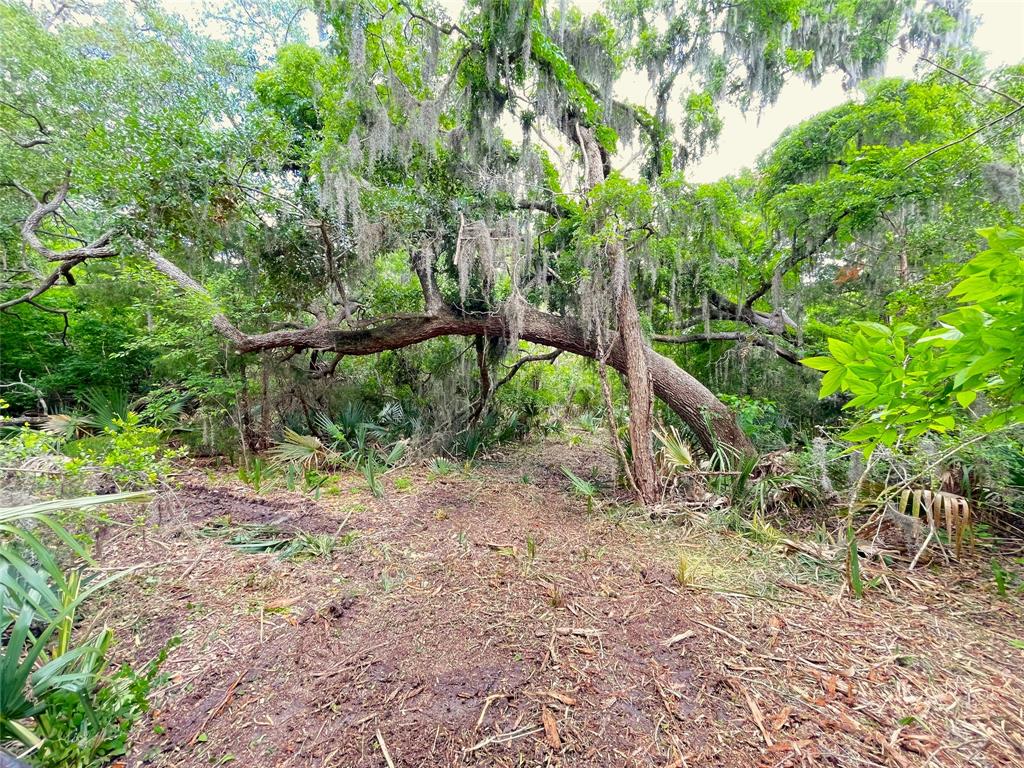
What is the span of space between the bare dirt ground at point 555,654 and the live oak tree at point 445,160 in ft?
6.09

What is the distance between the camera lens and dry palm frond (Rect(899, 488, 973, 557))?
2.74 meters

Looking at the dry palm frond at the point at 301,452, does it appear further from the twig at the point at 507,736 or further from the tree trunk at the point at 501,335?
the twig at the point at 507,736

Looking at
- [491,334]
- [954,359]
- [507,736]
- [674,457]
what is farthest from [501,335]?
[954,359]

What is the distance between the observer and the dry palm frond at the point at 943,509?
2740 mm

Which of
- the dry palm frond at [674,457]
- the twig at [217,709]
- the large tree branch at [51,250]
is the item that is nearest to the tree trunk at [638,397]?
the dry palm frond at [674,457]

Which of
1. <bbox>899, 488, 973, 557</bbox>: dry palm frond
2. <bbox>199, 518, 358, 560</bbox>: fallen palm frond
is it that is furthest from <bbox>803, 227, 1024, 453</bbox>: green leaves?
<bbox>199, 518, 358, 560</bbox>: fallen palm frond

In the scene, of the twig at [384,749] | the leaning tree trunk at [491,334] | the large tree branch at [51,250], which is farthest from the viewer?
the large tree branch at [51,250]

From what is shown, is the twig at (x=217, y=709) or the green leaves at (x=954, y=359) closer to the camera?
the green leaves at (x=954, y=359)

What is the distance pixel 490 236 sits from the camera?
4660mm

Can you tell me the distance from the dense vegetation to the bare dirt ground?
1.84 ft

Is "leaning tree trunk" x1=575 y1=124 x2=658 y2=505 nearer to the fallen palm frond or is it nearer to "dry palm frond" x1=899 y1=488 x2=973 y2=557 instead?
"dry palm frond" x1=899 y1=488 x2=973 y2=557

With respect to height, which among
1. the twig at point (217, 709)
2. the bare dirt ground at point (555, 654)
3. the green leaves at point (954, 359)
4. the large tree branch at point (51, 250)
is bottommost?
the bare dirt ground at point (555, 654)

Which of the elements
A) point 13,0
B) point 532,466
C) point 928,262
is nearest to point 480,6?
point 532,466

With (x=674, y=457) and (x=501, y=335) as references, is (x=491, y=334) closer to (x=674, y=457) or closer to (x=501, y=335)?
(x=501, y=335)
